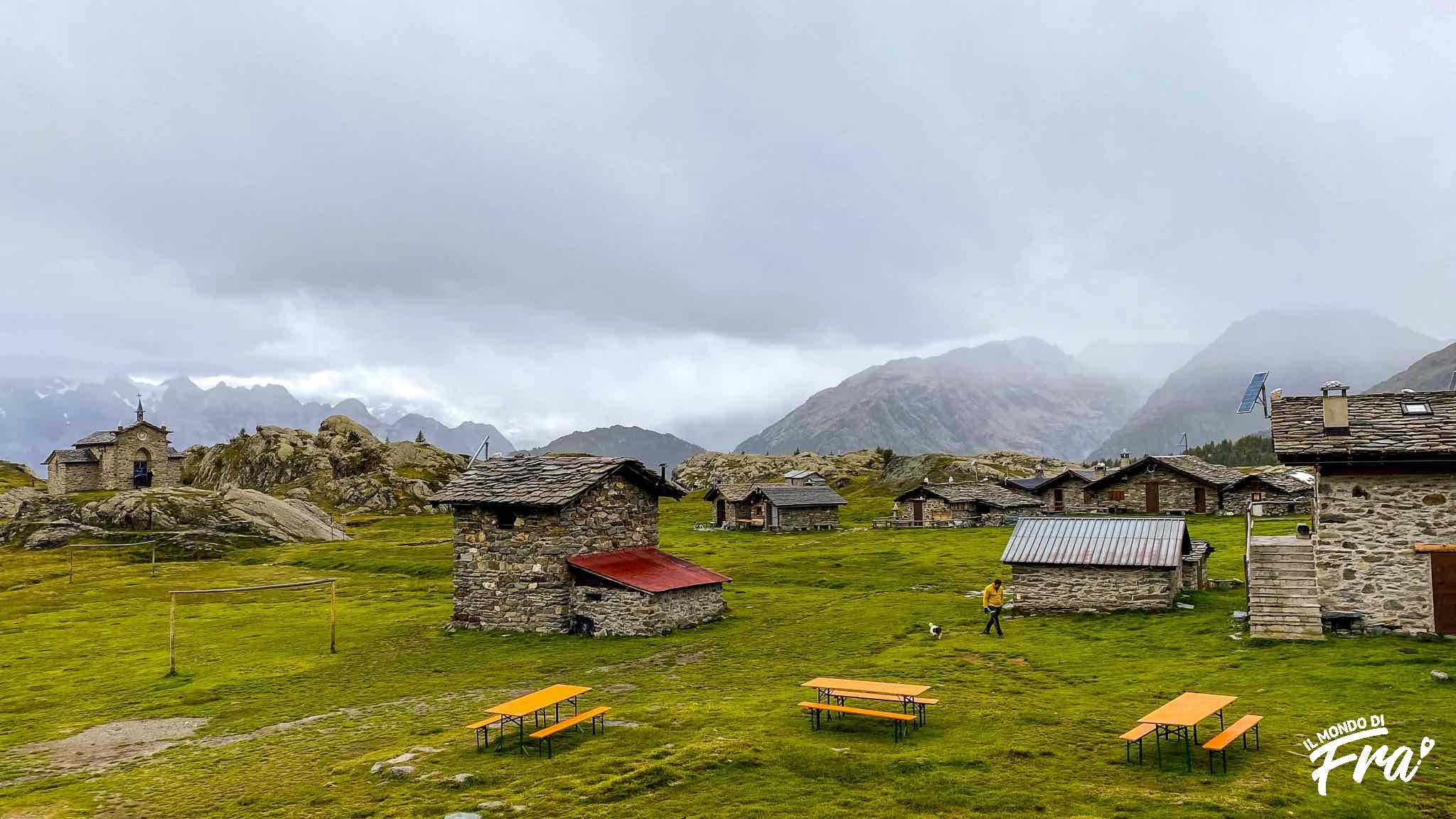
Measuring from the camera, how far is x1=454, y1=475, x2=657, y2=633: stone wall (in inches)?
1118

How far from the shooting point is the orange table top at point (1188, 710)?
12.3 m

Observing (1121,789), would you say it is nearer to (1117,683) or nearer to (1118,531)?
(1117,683)

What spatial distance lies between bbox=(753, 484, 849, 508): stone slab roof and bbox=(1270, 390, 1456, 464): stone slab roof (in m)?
57.2

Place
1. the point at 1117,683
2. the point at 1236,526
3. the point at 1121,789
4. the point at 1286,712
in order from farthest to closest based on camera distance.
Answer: the point at 1236,526 < the point at 1117,683 < the point at 1286,712 < the point at 1121,789

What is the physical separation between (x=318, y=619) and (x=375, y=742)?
20.8 m

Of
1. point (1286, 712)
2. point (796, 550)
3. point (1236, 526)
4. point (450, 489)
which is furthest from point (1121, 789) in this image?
point (1236, 526)

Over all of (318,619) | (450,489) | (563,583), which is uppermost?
(450,489)

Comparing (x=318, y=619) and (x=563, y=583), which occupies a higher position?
(x=563, y=583)

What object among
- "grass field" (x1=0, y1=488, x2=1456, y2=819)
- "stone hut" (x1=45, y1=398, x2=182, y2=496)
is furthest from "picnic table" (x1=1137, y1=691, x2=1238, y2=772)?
"stone hut" (x1=45, y1=398, x2=182, y2=496)

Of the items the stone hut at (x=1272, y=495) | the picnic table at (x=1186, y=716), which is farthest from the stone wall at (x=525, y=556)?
the stone hut at (x=1272, y=495)

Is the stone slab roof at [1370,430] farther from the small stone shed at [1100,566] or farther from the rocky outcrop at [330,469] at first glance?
the rocky outcrop at [330,469]

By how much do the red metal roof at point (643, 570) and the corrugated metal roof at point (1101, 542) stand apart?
439 inches

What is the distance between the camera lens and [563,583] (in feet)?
93.4

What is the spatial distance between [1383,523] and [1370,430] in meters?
2.59
